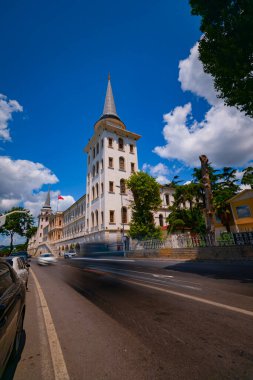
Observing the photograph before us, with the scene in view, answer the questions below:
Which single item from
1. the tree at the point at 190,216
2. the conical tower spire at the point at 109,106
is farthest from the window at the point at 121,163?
the tree at the point at 190,216

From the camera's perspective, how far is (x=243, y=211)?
30.7 metres

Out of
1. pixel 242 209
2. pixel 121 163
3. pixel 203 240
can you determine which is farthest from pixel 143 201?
pixel 203 240

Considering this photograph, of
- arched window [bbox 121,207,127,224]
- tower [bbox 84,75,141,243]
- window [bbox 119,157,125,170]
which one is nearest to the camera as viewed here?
tower [bbox 84,75,141,243]

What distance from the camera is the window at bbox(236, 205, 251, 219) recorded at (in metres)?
30.2

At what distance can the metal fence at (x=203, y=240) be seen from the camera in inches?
526

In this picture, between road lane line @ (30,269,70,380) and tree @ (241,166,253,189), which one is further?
tree @ (241,166,253,189)

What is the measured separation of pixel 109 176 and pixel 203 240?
25.3 meters

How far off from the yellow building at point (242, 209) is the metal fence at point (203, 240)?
16261mm

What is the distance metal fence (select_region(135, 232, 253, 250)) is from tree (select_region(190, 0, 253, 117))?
7679 millimetres

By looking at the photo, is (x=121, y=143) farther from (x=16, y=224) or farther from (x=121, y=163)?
(x=16, y=224)

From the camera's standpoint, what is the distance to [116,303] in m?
5.16

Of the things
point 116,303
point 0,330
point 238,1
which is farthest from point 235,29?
point 0,330

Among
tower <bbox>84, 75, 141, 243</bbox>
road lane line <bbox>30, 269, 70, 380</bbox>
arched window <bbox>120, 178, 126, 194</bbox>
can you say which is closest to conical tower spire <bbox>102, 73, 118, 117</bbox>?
tower <bbox>84, 75, 141, 243</bbox>

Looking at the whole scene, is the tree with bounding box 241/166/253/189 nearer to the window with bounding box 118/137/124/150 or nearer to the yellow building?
the yellow building
